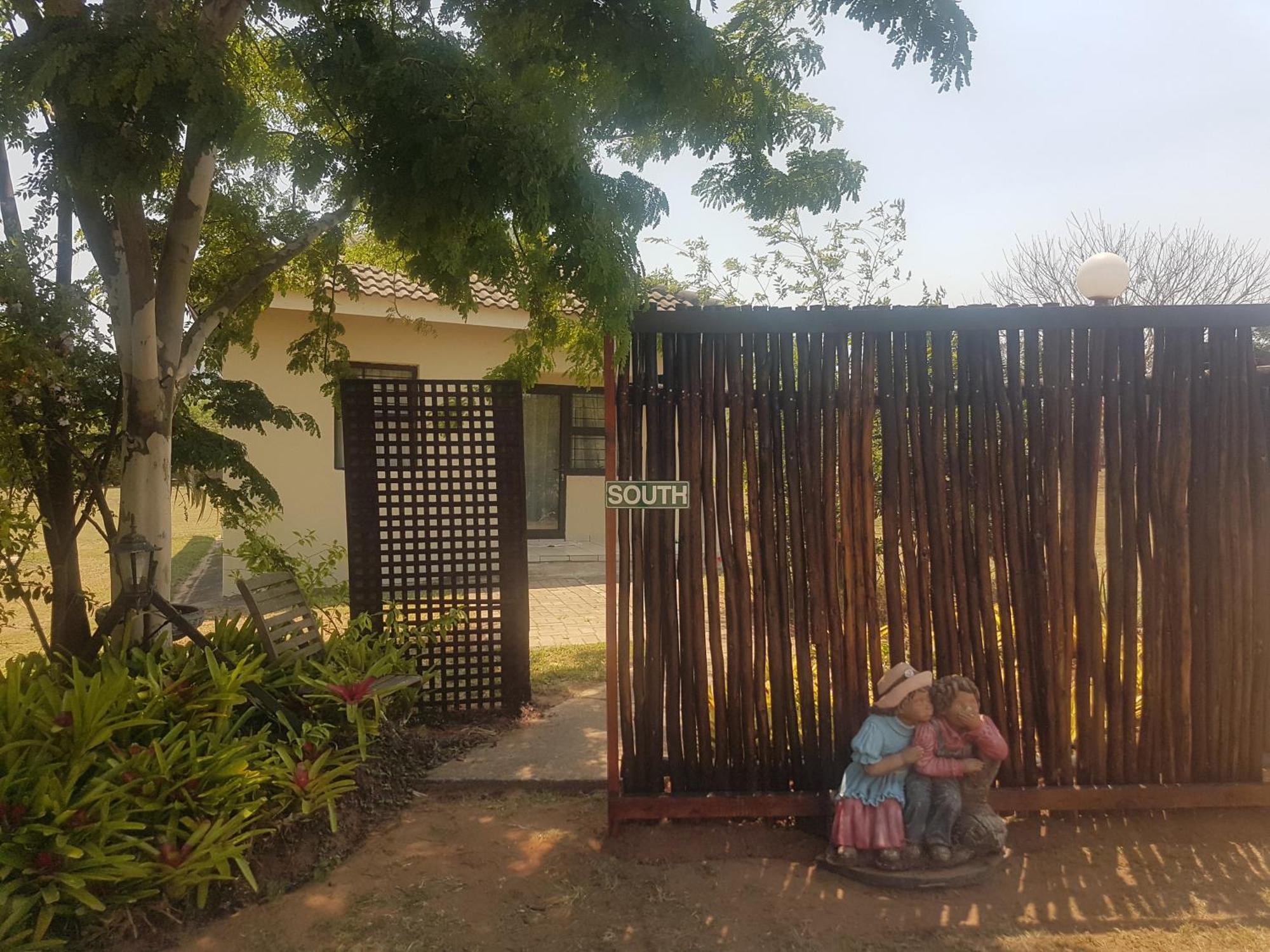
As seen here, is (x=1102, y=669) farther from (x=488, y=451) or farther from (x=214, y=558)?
(x=214, y=558)

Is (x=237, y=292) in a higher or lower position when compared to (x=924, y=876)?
higher

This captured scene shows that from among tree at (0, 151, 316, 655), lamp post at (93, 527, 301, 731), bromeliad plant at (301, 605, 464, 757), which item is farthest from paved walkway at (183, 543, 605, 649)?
lamp post at (93, 527, 301, 731)

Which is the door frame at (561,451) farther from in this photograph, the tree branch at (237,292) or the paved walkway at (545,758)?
the paved walkway at (545,758)

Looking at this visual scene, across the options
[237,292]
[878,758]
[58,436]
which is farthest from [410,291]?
[878,758]

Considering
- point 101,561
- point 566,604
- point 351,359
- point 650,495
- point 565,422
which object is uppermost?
point 351,359

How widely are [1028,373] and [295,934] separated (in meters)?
3.74

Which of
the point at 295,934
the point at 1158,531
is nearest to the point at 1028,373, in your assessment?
the point at 1158,531

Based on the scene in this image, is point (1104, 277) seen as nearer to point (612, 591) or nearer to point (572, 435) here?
point (612, 591)

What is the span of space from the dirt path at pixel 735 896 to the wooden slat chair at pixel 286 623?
101 centimetres

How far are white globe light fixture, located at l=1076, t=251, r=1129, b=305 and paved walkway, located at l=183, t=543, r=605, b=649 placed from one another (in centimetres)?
453

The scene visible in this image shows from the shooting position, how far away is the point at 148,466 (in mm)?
4570

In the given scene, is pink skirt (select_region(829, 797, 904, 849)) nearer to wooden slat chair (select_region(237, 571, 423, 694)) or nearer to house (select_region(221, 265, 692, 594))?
wooden slat chair (select_region(237, 571, 423, 694))

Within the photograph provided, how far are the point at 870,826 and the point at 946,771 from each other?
374 millimetres

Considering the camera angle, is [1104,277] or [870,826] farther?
[1104,277]
